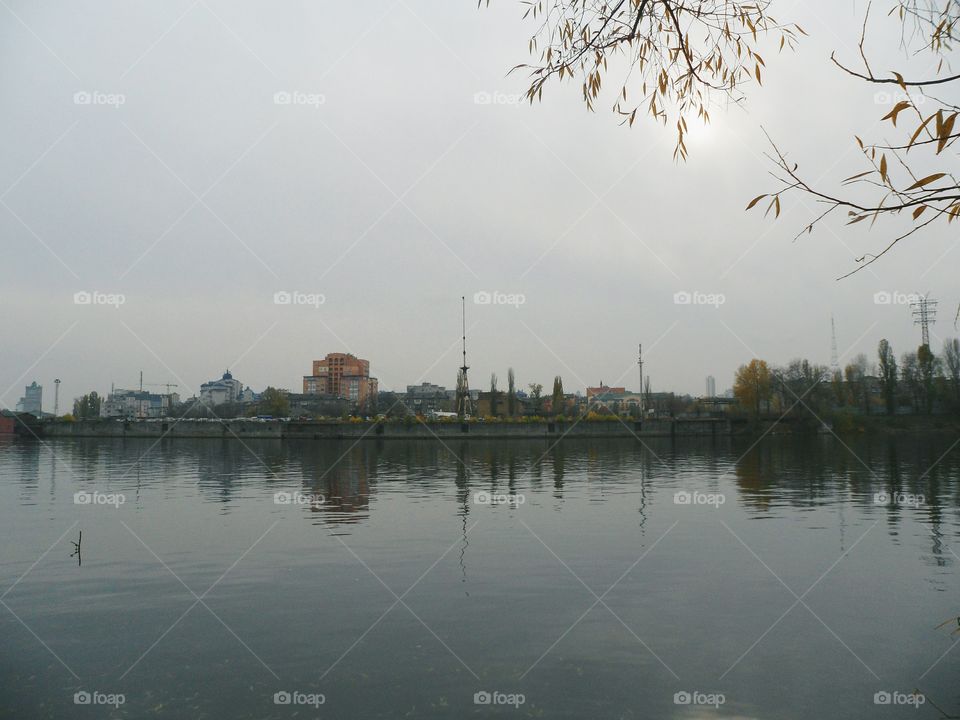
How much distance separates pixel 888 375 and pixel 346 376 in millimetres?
122563

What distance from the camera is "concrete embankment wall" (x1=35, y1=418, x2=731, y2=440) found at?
96.1m

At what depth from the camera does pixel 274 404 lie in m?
139

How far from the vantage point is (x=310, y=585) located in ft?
42.7

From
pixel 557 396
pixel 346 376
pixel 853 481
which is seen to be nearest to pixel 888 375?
pixel 557 396

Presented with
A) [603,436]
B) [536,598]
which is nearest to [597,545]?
[536,598]

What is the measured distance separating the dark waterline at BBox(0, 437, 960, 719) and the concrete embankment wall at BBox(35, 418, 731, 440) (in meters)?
70.9

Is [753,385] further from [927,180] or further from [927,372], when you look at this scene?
[927,180]

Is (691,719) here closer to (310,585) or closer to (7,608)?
(310,585)

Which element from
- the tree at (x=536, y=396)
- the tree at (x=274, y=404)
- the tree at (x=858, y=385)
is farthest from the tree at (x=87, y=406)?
the tree at (x=858, y=385)

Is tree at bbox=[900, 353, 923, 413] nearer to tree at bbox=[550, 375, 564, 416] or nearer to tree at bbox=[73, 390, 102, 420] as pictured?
tree at bbox=[550, 375, 564, 416]

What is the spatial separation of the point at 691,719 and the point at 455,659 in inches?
124

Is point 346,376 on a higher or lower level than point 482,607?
higher

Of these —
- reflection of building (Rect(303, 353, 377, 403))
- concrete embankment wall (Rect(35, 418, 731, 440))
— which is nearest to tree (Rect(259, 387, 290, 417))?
reflection of building (Rect(303, 353, 377, 403))

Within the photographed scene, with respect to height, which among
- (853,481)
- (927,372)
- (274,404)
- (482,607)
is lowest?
(853,481)
